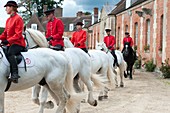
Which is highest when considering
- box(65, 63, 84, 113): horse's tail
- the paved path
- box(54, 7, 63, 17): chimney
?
box(54, 7, 63, 17): chimney

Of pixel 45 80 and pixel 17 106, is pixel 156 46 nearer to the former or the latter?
pixel 17 106

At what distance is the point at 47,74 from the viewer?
6.58 m

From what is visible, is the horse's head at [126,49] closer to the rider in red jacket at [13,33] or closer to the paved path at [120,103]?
the paved path at [120,103]

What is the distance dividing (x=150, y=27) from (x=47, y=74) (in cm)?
1928

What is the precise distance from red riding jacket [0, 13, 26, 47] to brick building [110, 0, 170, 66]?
604 inches

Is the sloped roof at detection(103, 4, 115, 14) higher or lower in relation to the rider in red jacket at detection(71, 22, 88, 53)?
higher

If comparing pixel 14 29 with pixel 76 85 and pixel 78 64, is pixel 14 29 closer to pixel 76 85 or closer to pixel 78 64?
pixel 78 64

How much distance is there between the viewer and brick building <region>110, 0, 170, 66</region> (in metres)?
21.0

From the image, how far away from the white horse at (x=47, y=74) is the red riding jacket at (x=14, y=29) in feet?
0.85

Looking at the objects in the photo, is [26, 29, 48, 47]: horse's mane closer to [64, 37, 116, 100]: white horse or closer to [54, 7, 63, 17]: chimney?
[64, 37, 116, 100]: white horse

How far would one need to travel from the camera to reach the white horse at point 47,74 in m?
5.89

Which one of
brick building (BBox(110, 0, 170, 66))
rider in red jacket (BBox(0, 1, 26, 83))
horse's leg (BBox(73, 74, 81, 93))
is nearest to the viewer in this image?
rider in red jacket (BBox(0, 1, 26, 83))

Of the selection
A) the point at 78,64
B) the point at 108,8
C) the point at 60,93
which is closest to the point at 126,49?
the point at 78,64

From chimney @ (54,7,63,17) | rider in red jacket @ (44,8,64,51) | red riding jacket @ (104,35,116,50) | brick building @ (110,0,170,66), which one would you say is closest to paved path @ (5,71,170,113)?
rider in red jacket @ (44,8,64,51)
